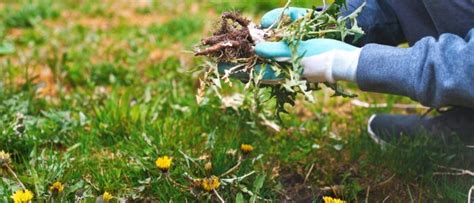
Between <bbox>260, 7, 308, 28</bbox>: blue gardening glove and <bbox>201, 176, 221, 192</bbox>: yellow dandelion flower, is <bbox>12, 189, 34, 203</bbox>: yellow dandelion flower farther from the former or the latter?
<bbox>260, 7, 308, 28</bbox>: blue gardening glove

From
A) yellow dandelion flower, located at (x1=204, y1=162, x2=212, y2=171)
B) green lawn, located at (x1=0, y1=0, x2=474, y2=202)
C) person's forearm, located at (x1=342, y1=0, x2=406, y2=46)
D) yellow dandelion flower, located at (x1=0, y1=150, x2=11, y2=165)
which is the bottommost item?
green lawn, located at (x1=0, y1=0, x2=474, y2=202)

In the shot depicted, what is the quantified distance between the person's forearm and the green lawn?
0.34 m

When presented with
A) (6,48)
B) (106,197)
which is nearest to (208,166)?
(106,197)

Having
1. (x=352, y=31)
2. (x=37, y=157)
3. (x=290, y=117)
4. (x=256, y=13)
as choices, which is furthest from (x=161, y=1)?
(x=352, y=31)

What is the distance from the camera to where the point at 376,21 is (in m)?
2.00

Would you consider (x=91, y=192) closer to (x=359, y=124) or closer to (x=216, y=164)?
(x=216, y=164)

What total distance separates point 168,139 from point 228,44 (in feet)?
1.78

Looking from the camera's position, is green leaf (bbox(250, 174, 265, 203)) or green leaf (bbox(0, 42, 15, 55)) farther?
green leaf (bbox(0, 42, 15, 55))

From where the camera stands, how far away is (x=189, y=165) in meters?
1.90

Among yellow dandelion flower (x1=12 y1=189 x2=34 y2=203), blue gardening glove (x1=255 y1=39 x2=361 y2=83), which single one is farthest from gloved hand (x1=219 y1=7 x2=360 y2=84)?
yellow dandelion flower (x1=12 y1=189 x2=34 y2=203)

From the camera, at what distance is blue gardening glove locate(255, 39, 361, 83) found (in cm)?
160

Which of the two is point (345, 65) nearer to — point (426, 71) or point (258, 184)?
point (426, 71)

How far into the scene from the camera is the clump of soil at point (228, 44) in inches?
66.2

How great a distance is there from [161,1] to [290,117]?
5.41ft
